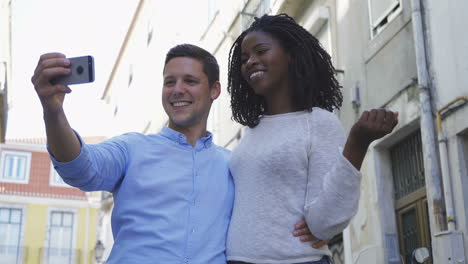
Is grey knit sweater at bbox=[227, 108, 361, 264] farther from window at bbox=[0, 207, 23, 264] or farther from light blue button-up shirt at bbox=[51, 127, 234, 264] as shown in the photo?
window at bbox=[0, 207, 23, 264]

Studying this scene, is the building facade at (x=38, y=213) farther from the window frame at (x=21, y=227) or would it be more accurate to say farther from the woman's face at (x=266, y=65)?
the woman's face at (x=266, y=65)

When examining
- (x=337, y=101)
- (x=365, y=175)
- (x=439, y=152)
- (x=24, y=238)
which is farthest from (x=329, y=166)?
(x=24, y=238)

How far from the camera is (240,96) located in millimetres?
4047

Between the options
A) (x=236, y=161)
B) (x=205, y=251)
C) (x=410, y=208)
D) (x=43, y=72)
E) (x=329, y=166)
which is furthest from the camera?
(x=410, y=208)

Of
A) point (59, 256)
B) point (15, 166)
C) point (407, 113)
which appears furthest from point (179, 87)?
point (15, 166)

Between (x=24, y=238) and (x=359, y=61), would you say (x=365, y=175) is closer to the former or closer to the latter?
(x=359, y=61)

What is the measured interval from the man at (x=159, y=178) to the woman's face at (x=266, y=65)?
20.5 inches

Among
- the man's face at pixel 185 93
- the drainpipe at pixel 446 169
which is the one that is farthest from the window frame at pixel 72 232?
the man's face at pixel 185 93

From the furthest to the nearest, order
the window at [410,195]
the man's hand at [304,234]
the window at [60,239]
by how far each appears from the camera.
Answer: the window at [60,239]
the window at [410,195]
the man's hand at [304,234]

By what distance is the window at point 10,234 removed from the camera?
40.3m

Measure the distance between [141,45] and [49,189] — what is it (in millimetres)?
13592

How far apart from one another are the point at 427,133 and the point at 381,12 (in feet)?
8.76

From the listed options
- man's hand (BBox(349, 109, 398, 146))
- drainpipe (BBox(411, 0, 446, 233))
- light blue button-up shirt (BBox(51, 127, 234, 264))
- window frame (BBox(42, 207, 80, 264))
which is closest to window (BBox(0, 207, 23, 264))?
window frame (BBox(42, 207, 80, 264))

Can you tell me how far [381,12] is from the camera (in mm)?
10984
